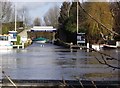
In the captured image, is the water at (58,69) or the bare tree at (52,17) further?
the bare tree at (52,17)

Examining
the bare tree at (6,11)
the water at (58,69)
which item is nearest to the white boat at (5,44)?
the bare tree at (6,11)

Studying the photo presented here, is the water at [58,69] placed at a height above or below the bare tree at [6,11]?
below

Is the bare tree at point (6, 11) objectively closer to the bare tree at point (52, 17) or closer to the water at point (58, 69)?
the bare tree at point (52, 17)

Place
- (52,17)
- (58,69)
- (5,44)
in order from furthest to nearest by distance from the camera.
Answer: (52,17) < (5,44) < (58,69)

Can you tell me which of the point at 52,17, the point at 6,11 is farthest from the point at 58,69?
the point at 52,17

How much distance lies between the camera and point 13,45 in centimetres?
4875

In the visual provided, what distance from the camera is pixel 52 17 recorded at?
256 ft

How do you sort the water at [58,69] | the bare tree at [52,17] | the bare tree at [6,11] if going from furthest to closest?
1. the bare tree at [52,17]
2. the bare tree at [6,11]
3. the water at [58,69]

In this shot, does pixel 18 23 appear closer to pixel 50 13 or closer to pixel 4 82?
pixel 50 13

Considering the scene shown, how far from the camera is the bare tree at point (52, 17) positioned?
6956 centimetres

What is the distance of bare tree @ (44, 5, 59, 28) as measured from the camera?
69562 millimetres

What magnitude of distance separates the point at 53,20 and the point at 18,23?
7.62m

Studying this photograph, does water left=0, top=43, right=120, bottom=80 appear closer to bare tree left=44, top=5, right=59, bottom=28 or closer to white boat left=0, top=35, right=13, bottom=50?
white boat left=0, top=35, right=13, bottom=50

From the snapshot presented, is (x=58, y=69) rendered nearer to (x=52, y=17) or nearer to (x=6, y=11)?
(x=6, y=11)
